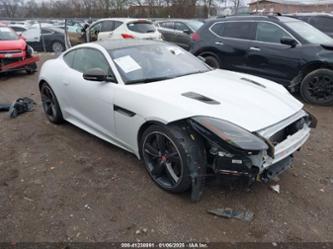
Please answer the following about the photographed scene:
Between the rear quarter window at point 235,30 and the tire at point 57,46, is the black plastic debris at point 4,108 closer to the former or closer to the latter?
the rear quarter window at point 235,30

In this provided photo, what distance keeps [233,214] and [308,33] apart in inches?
200

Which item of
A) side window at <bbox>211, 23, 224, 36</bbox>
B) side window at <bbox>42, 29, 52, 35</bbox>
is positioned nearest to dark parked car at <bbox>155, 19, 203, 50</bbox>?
side window at <bbox>211, 23, 224, 36</bbox>

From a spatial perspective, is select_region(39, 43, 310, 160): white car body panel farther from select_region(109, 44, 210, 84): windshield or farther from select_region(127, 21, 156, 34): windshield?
select_region(127, 21, 156, 34): windshield

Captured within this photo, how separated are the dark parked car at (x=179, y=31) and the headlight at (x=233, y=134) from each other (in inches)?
380

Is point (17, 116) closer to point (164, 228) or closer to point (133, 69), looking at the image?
point (133, 69)

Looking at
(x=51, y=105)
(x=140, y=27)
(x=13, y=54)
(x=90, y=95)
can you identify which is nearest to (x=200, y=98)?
(x=90, y=95)

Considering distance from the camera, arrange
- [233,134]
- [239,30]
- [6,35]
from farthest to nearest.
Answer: [6,35], [239,30], [233,134]

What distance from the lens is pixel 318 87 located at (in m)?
5.71

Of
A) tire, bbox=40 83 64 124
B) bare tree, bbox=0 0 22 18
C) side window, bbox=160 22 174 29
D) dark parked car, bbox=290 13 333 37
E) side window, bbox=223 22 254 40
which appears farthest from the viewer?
bare tree, bbox=0 0 22 18

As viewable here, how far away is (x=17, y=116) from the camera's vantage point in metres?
5.46

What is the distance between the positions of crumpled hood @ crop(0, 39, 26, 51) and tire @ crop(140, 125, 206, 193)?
752cm

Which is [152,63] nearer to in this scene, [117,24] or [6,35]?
[6,35]

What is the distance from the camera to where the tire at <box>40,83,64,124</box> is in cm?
476

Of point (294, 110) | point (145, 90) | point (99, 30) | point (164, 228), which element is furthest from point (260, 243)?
point (99, 30)
